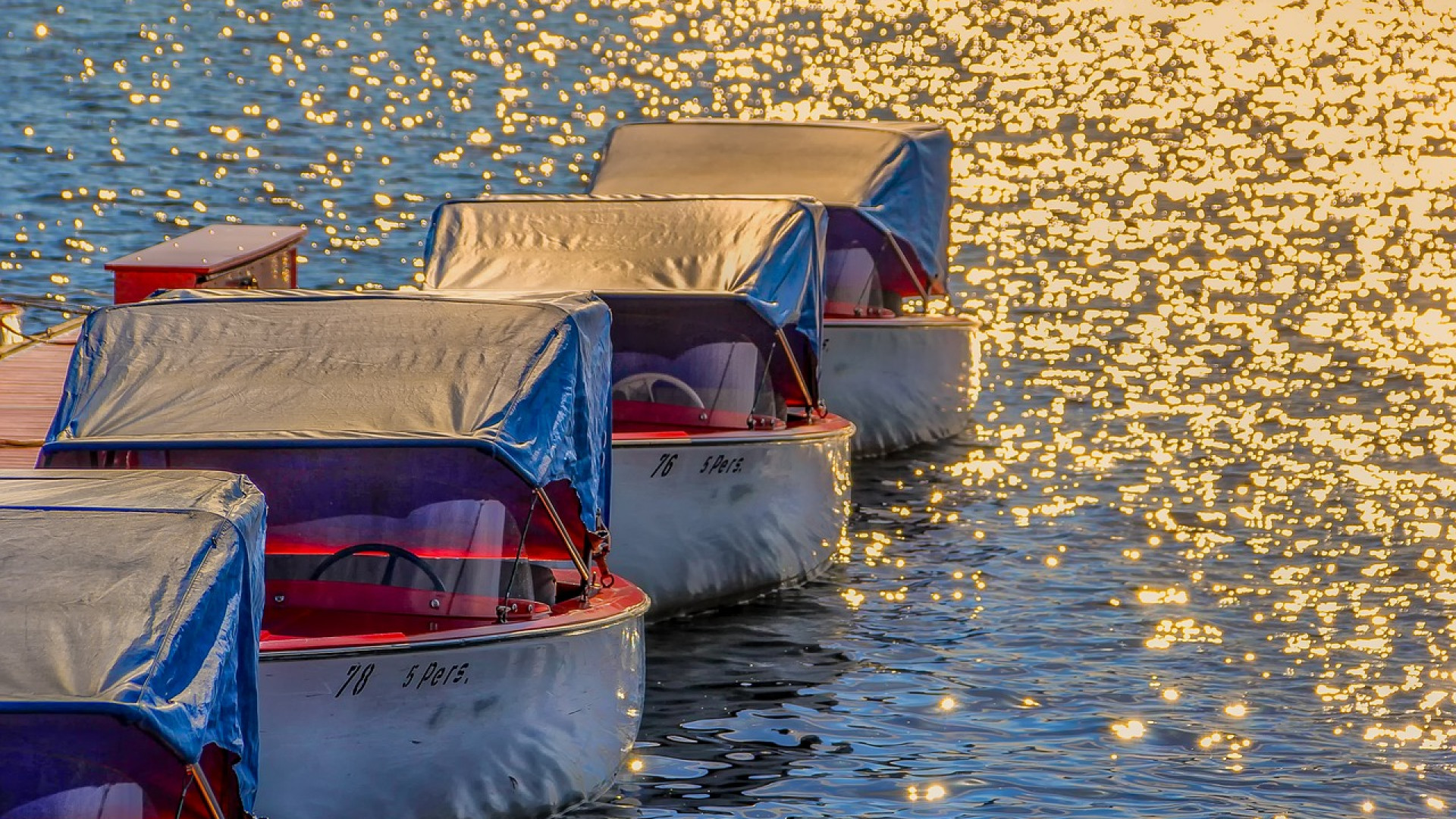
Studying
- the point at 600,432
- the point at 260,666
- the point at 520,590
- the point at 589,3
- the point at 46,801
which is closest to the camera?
the point at 46,801

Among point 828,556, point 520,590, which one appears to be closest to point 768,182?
point 828,556

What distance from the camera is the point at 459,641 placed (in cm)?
1286

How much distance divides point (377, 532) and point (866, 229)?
44.8 ft

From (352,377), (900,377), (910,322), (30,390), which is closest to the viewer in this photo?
(352,377)

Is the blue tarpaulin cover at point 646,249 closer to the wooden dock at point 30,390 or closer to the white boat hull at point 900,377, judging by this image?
the wooden dock at point 30,390

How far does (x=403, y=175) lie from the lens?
48531 millimetres

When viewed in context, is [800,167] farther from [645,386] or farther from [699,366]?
[645,386]

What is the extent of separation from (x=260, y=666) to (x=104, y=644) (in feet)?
9.10

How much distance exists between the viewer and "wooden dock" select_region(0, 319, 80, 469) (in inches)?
688

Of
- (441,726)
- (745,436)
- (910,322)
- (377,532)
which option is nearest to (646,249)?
(745,436)

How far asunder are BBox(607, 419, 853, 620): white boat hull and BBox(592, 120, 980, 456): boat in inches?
198

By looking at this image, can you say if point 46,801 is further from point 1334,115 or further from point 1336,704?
point 1334,115

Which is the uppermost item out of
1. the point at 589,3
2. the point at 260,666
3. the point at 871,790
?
the point at 589,3

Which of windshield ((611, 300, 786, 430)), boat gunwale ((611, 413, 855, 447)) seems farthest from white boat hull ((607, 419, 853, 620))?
windshield ((611, 300, 786, 430))
